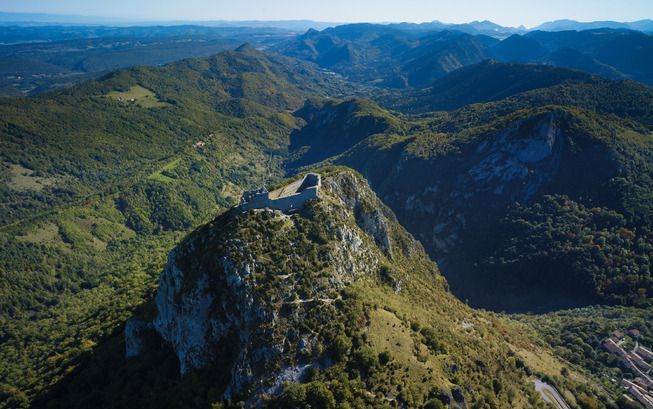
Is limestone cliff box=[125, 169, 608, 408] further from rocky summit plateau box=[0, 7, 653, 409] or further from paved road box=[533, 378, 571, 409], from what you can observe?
paved road box=[533, 378, 571, 409]

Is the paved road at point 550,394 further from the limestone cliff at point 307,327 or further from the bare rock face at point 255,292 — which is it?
the bare rock face at point 255,292

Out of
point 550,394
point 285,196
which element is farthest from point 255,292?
point 550,394

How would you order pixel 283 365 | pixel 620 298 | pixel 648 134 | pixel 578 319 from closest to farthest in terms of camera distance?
pixel 283 365 → pixel 578 319 → pixel 620 298 → pixel 648 134

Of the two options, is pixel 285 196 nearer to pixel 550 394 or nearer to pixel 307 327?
pixel 307 327

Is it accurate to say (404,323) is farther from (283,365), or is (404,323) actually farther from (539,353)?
(539,353)

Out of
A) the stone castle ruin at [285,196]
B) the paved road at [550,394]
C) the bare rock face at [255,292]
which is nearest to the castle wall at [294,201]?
the stone castle ruin at [285,196]

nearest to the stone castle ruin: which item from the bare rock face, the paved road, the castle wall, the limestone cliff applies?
the castle wall

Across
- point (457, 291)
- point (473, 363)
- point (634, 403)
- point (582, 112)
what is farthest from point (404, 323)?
point (582, 112)
